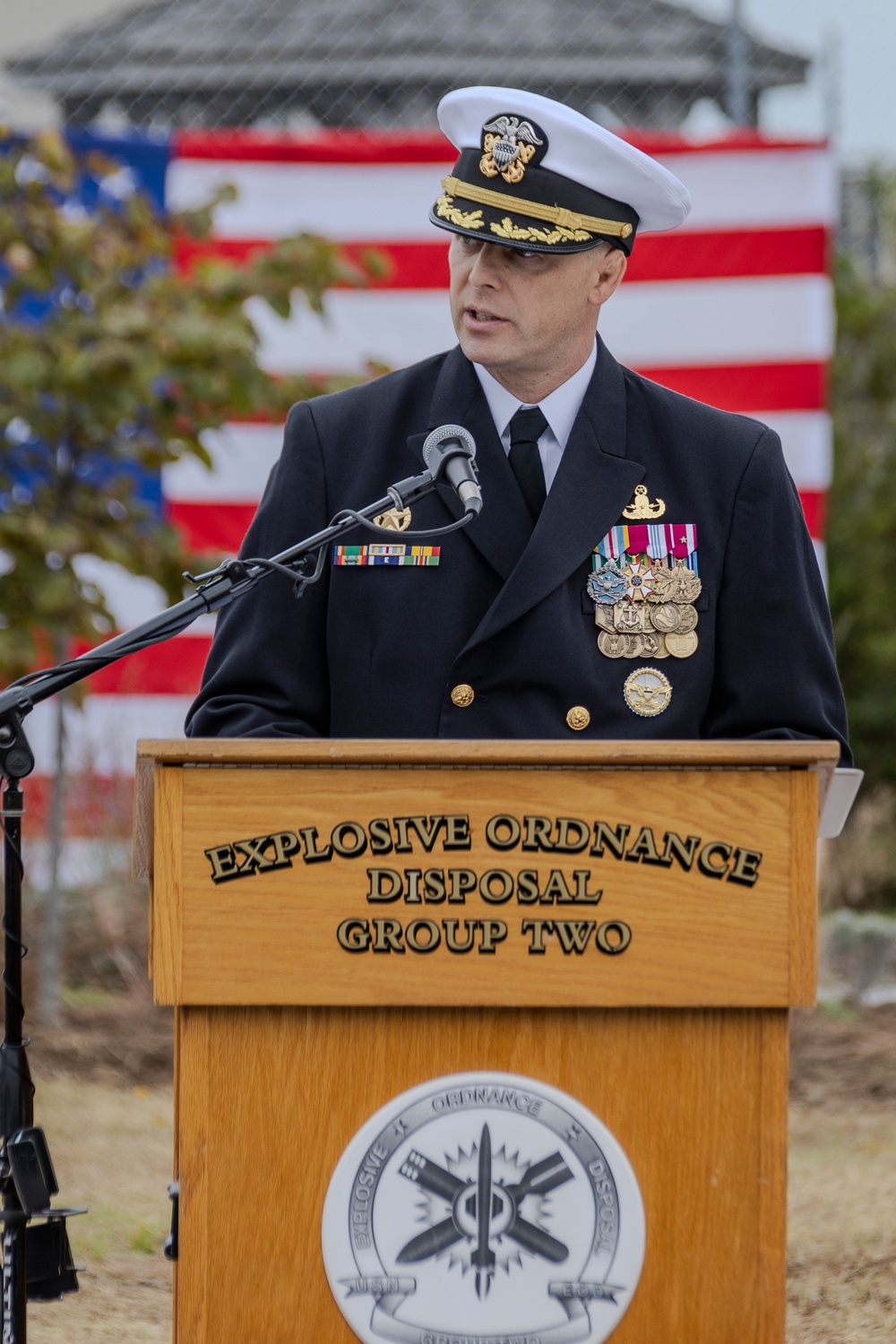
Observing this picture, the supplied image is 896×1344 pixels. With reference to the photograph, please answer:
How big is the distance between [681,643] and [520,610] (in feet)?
0.76

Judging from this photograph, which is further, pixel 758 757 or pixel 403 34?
pixel 403 34

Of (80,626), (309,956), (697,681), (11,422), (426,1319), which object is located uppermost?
(11,422)

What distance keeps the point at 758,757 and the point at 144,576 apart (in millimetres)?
3901

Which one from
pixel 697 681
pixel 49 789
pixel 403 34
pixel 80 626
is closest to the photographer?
pixel 697 681

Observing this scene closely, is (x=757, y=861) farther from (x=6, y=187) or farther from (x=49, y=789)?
(x=49, y=789)

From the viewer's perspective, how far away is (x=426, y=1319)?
5.81 feet

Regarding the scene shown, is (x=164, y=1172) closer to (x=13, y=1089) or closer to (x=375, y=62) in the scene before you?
(x=13, y=1089)

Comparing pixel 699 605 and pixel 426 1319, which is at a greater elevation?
pixel 699 605

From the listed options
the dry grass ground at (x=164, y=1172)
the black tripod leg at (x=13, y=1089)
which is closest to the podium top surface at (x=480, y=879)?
the black tripod leg at (x=13, y=1089)

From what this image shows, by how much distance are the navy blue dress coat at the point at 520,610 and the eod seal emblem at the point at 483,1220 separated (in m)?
0.62

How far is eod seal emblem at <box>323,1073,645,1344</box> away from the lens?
1.77 metres

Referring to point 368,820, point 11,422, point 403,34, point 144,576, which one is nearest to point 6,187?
point 11,422

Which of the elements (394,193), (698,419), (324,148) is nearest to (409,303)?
(394,193)

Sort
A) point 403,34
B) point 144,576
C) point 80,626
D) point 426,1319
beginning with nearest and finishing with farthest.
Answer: point 426,1319, point 80,626, point 144,576, point 403,34
